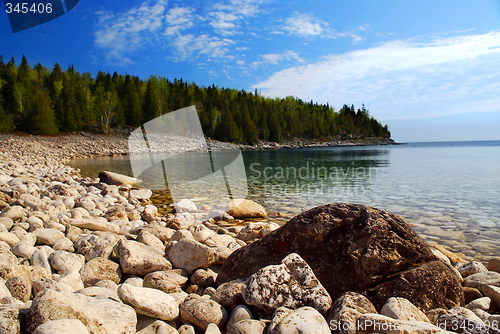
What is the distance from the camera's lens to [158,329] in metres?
2.14

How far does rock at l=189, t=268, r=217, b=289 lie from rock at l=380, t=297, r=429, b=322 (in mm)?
1696

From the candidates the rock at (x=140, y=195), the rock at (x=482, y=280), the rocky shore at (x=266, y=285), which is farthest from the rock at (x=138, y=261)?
the rock at (x=140, y=195)

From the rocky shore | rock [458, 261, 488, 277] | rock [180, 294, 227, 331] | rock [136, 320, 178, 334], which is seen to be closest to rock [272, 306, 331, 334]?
the rocky shore

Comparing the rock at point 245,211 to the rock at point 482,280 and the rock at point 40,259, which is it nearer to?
the rock at point 40,259

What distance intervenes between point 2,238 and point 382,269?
425cm

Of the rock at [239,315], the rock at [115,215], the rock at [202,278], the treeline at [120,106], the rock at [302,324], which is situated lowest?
the rock at [202,278]

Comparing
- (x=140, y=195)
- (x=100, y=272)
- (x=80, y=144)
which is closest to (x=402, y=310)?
(x=100, y=272)

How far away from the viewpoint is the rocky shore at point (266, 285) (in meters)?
1.98

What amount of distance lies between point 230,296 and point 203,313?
285 mm

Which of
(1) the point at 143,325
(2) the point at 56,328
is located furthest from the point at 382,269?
(2) the point at 56,328

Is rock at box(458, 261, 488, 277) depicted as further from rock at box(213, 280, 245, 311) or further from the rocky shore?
rock at box(213, 280, 245, 311)

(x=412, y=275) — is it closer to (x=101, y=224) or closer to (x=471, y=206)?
(x=101, y=224)

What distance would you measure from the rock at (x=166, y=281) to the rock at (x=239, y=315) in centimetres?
75

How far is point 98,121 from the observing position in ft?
194
